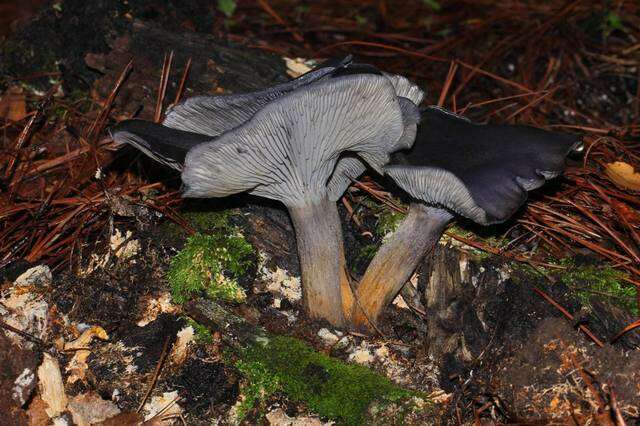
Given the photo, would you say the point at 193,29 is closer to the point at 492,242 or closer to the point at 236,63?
the point at 236,63

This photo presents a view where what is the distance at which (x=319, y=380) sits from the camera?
2.47 m

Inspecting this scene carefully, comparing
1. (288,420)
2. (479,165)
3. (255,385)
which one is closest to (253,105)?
(479,165)

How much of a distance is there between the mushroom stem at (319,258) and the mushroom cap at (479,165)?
1.36 feet

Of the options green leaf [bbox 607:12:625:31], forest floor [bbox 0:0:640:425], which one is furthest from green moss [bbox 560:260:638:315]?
green leaf [bbox 607:12:625:31]

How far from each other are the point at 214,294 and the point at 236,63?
1642 millimetres

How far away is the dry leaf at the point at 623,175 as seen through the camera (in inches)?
115

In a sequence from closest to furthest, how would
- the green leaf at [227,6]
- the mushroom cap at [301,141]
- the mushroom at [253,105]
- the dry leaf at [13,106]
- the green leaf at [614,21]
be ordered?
Answer: the mushroom cap at [301,141], the mushroom at [253,105], the dry leaf at [13,106], the green leaf at [227,6], the green leaf at [614,21]

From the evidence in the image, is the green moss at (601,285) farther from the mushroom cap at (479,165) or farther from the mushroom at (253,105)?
the mushroom at (253,105)

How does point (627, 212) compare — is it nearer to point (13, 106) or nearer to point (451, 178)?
point (451, 178)

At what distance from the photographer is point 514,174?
240cm

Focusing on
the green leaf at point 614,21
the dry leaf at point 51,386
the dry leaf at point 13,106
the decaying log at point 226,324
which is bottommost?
the dry leaf at point 51,386

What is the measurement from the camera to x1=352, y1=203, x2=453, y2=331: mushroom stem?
270 centimetres

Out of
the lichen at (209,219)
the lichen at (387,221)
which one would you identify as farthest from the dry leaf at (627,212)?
the lichen at (209,219)

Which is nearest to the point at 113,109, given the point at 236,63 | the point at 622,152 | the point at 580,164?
the point at 236,63
